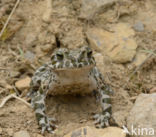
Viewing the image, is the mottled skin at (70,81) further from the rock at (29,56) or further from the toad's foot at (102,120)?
the rock at (29,56)

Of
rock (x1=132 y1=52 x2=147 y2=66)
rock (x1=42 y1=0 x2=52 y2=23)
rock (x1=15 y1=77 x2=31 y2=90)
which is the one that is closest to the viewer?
rock (x1=15 y1=77 x2=31 y2=90)

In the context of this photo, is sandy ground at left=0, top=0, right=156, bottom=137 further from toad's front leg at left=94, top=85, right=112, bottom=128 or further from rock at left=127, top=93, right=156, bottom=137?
rock at left=127, top=93, right=156, bottom=137

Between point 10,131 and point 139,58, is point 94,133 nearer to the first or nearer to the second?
point 10,131

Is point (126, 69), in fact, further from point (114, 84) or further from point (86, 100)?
point (86, 100)

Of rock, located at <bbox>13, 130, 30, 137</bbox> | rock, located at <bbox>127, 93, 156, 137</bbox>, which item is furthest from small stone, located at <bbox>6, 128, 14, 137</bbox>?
rock, located at <bbox>127, 93, 156, 137</bbox>

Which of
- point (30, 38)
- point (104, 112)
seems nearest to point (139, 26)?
point (30, 38)
